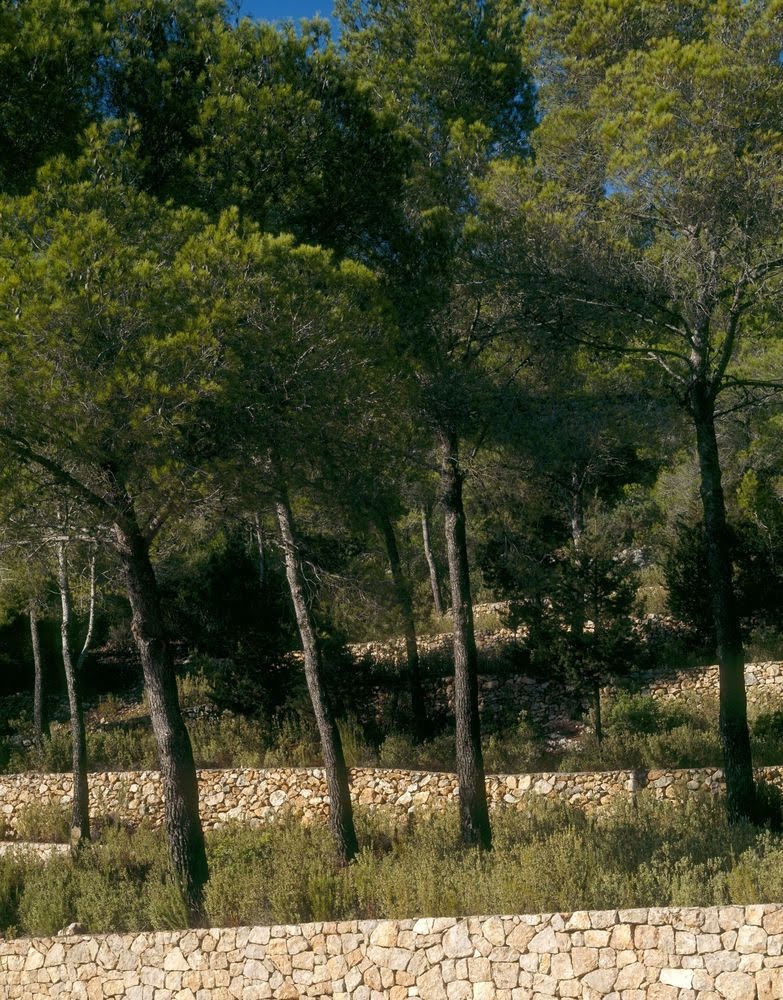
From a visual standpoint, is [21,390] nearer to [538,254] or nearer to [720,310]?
[538,254]

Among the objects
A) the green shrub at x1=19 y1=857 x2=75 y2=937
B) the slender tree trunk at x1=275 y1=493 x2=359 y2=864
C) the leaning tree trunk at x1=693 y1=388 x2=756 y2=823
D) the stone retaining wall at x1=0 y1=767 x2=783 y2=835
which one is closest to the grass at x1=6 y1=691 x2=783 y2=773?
the stone retaining wall at x1=0 y1=767 x2=783 y2=835

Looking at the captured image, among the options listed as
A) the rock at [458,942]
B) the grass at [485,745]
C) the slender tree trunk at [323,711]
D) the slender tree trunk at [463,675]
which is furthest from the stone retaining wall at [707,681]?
the rock at [458,942]

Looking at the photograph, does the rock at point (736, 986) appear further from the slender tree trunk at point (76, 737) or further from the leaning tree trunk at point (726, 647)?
the slender tree trunk at point (76, 737)

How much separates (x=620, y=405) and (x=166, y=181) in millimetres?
6231

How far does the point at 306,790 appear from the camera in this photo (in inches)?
625

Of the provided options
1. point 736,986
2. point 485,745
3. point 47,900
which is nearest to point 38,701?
point 485,745

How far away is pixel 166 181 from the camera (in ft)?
37.6

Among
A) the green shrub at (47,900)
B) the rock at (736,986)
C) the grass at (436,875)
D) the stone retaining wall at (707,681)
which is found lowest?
the rock at (736,986)

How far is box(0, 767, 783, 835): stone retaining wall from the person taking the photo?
14.4 m

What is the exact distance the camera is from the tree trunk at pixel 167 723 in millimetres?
10414

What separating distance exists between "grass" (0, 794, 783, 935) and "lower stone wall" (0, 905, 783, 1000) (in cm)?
37

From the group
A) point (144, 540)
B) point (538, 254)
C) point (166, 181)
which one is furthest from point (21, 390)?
point (538, 254)

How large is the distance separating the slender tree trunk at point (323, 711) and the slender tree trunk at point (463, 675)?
1467mm

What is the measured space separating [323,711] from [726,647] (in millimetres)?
5034
